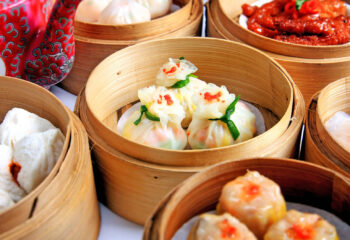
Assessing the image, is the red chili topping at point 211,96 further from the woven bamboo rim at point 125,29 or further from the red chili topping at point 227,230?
the red chili topping at point 227,230

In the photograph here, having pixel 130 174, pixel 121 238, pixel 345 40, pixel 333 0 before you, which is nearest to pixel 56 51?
pixel 130 174

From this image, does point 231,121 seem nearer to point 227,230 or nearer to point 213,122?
point 213,122

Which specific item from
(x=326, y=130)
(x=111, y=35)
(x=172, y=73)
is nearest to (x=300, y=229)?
(x=326, y=130)

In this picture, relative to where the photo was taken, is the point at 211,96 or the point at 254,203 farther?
the point at 211,96

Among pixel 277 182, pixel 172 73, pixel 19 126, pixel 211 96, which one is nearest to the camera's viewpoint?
pixel 277 182

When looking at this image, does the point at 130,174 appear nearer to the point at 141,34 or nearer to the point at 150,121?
the point at 150,121

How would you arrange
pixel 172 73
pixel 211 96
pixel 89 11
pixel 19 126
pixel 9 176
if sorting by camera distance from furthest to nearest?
pixel 89 11
pixel 172 73
pixel 211 96
pixel 19 126
pixel 9 176
